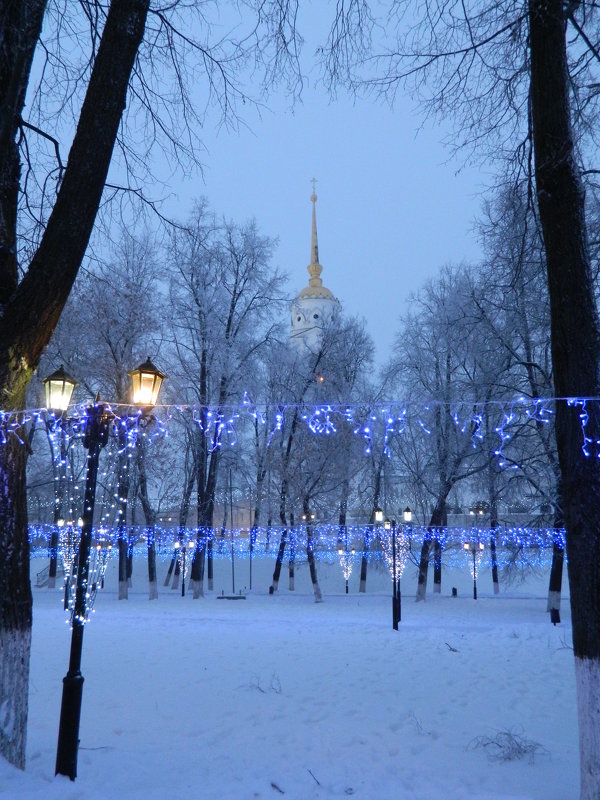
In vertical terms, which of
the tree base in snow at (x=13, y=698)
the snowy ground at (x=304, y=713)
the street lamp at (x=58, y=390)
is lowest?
the snowy ground at (x=304, y=713)

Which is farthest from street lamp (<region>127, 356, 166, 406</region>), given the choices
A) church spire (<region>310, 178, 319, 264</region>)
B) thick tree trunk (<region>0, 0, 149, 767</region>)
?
church spire (<region>310, 178, 319, 264</region>)

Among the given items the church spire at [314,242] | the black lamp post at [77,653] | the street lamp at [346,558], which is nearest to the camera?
the black lamp post at [77,653]

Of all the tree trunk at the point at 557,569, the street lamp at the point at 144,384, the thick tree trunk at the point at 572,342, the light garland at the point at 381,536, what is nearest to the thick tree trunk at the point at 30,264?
the street lamp at the point at 144,384

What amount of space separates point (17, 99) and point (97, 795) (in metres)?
5.69

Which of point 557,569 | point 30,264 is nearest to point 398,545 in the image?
point 557,569

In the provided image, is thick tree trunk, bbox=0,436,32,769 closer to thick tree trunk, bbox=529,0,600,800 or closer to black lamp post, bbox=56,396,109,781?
black lamp post, bbox=56,396,109,781

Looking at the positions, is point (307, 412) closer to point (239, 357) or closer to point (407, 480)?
point (239, 357)

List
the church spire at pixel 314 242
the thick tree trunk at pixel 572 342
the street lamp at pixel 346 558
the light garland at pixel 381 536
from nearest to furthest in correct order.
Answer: the thick tree trunk at pixel 572 342, the light garland at pixel 381 536, the street lamp at pixel 346 558, the church spire at pixel 314 242

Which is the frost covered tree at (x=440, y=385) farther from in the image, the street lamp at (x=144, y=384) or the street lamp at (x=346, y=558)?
the street lamp at (x=144, y=384)

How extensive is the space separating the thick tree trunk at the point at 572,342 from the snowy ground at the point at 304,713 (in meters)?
1.18

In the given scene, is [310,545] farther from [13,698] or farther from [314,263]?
[314,263]

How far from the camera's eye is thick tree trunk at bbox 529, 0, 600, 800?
14.5 ft

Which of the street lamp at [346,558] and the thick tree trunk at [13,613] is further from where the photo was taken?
the street lamp at [346,558]

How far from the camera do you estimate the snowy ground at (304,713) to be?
16.7 feet
